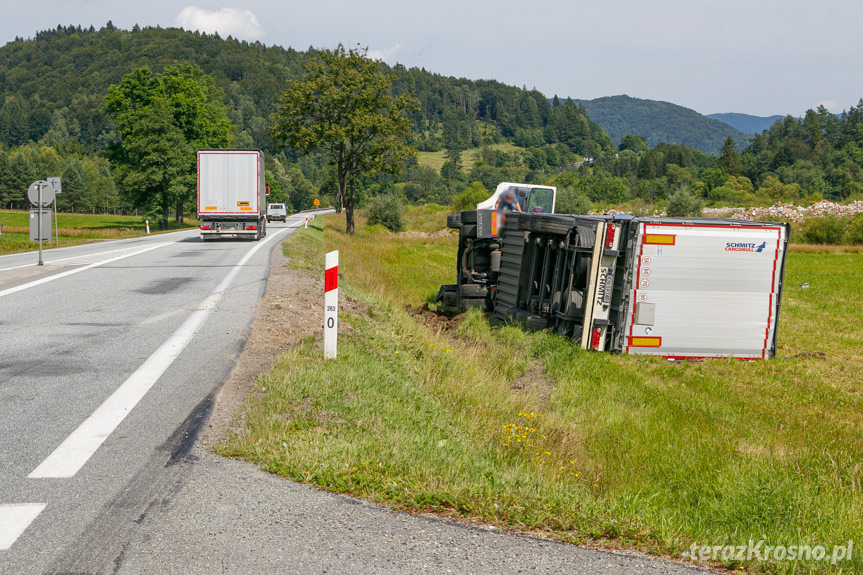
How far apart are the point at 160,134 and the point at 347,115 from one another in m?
25.0

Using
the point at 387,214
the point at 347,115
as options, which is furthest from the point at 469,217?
the point at 387,214

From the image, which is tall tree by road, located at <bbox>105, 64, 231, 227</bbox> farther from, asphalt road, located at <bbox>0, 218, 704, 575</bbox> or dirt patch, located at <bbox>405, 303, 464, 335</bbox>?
asphalt road, located at <bbox>0, 218, 704, 575</bbox>

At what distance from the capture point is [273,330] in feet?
30.2

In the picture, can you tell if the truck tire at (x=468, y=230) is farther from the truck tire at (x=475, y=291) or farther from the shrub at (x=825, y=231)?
the shrub at (x=825, y=231)

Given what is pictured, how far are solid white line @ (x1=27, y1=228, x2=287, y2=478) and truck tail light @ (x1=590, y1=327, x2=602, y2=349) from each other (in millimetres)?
6119

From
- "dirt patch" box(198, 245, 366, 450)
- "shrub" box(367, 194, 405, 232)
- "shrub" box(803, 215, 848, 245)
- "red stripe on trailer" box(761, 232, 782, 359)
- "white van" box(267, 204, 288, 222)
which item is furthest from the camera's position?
"white van" box(267, 204, 288, 222)

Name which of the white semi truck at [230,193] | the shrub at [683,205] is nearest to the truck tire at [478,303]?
the white semi truck at [230,193]

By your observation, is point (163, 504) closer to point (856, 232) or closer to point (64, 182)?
point (856, 232)

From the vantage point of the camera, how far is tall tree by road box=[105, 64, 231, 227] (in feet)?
183

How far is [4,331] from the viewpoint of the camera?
867 centimetres

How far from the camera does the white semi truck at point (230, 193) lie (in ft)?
92.7

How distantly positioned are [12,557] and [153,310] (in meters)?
7.60

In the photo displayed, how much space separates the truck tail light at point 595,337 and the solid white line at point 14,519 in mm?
9216

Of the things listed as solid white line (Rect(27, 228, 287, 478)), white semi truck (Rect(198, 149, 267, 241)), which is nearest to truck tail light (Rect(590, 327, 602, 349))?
solid white line (Rect(27, 228, 287, 478))
